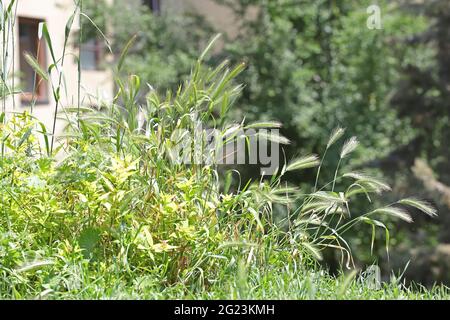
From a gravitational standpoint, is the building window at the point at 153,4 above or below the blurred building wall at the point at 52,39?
above

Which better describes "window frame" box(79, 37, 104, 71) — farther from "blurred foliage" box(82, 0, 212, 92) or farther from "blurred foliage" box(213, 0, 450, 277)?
"blurred foliage" box(213, 0, 450, 277)

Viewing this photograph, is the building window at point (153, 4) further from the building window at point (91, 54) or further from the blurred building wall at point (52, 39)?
the blurred building wall at point (52, 39)

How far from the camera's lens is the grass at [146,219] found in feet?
10.7

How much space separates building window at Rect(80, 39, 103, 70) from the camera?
63.1 ft

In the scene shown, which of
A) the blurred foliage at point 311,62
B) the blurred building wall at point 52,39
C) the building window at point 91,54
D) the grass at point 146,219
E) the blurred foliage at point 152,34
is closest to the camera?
the grass at point 146,219

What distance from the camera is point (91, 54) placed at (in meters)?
19.5

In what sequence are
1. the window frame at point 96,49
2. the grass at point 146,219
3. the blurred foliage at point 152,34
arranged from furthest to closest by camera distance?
the window frame at point 96,49 → the blurred foliage at point 152,34 → the grass at point 146,219

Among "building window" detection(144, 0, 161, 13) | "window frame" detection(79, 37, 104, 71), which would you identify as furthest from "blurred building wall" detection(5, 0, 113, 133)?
"building window" detection(144, 0, 161, 13)

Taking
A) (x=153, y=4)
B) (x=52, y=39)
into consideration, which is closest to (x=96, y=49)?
(x=52, y=39)

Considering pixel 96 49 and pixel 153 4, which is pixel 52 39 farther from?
pixel 153 4

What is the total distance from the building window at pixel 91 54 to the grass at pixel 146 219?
15.6 meters

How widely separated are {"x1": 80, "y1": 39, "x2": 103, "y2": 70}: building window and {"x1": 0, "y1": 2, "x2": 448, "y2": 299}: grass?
15635 mm

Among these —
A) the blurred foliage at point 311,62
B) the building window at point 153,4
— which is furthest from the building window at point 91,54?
the building window at point 153,4
